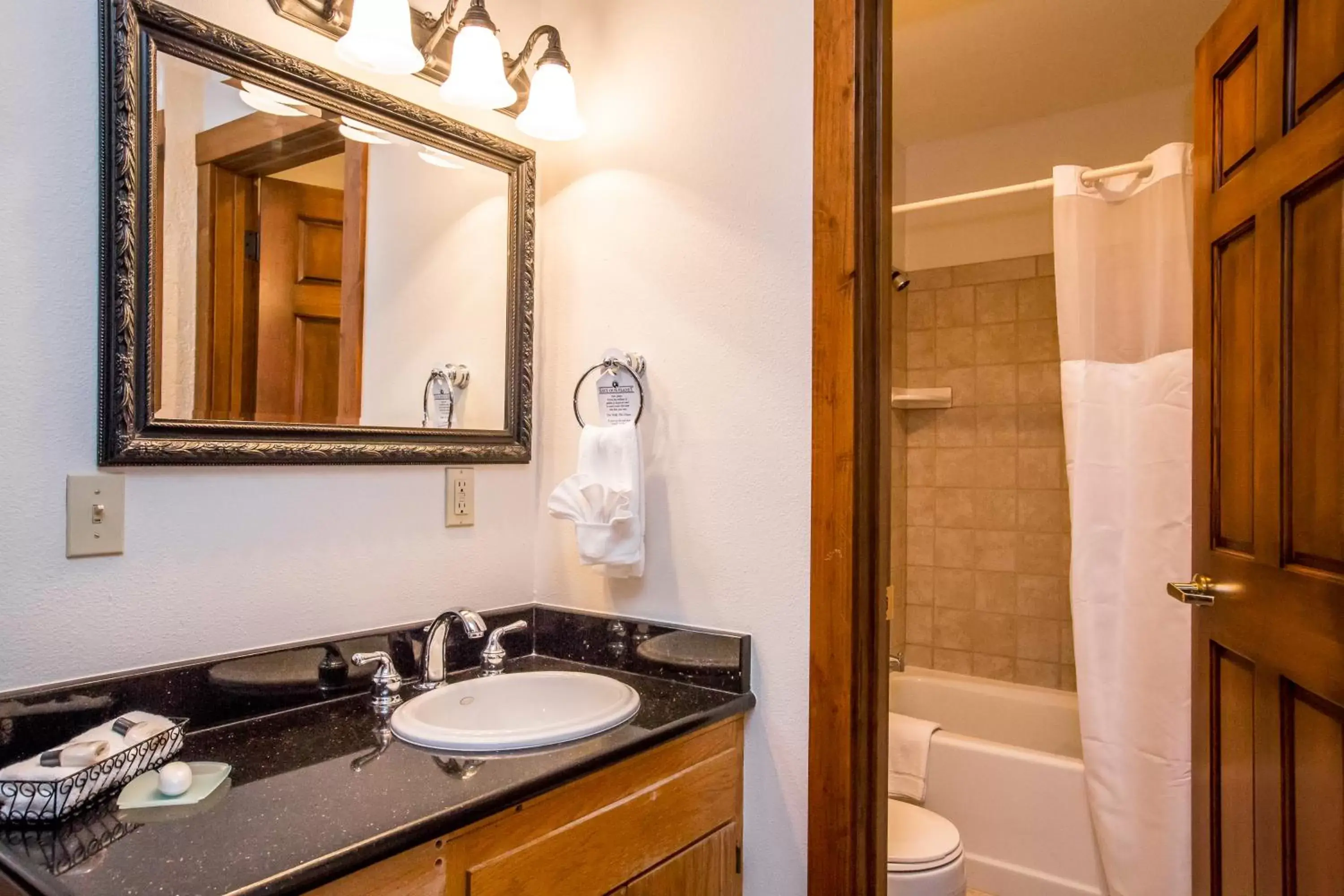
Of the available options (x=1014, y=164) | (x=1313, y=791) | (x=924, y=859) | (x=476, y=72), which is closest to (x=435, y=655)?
(x=476, y=72)

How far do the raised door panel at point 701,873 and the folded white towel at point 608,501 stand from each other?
0.50m

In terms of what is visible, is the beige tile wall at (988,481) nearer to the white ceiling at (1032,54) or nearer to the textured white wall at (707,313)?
the white ceiling at (1032,54)

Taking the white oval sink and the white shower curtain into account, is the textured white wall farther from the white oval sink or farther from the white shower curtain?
the white shower curtain

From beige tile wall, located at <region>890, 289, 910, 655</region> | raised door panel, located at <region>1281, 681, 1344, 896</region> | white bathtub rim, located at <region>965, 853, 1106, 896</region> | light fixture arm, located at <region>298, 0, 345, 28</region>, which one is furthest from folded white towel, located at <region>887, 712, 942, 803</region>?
light fixture arm, located at <region>298, 0, 345, 28</region>

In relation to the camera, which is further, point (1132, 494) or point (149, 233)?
point (1132, 494)

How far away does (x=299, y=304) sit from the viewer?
1359mm

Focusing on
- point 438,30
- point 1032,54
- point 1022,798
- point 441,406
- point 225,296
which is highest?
point 1032,54

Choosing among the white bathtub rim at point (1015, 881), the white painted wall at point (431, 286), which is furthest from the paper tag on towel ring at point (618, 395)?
the white bathtub rim at point (1015, 881)

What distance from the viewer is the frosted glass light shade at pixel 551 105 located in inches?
60.8

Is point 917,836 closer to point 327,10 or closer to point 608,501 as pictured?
point 608,501

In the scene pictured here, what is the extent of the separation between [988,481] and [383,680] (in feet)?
7.39

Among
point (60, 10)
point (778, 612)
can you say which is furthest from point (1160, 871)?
point (60, 10)

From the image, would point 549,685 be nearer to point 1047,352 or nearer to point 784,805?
point 784,805

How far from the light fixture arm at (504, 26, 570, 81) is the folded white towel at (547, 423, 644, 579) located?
0.72 meters
